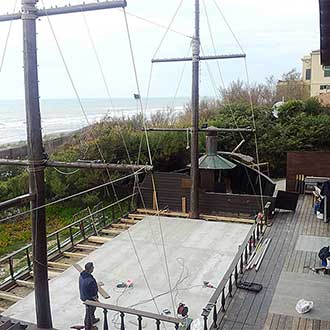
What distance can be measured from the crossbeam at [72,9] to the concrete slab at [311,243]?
598 cm

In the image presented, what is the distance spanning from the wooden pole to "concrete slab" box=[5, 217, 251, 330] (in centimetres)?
74

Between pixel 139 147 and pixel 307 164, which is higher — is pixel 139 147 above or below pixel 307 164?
above

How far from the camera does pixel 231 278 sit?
6.30 meters

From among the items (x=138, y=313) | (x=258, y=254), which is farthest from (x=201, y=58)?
(x=138, y=313)


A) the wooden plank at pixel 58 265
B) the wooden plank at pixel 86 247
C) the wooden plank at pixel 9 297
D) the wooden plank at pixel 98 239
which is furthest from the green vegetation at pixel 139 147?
the wooden plank at pixel 9 297

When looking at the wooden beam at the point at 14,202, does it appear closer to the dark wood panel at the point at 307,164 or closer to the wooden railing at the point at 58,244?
the wooden railing at the point at 58,244

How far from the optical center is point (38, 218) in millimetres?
5121

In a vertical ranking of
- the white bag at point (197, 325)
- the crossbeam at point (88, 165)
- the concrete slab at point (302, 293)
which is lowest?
the concrete slab at point (302, 293)

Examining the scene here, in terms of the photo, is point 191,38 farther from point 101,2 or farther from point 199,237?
point 101,2

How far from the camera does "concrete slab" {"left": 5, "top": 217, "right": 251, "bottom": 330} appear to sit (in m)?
6.25

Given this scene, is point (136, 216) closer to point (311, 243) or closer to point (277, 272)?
point (311, 243)

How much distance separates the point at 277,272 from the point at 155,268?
226 cm

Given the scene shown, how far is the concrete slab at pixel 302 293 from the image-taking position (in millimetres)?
5379

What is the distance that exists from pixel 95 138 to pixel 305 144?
8.73 metres
